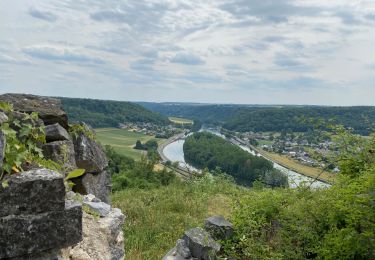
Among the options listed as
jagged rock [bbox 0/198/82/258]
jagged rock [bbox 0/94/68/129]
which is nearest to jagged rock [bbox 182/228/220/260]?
jagged rock [bbox 0/94/68/129]

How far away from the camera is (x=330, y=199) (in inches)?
330

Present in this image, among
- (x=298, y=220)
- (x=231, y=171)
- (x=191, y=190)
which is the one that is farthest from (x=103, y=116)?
(x=298, y=220)

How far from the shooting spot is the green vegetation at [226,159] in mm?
45325

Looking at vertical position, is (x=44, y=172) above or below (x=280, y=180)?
above

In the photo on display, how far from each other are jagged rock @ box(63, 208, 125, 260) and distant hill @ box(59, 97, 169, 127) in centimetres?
11611

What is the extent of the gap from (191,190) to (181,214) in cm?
393

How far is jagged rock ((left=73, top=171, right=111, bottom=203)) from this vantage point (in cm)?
746

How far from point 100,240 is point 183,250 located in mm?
4237

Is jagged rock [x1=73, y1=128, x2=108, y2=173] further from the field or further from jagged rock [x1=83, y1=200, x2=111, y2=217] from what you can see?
the field

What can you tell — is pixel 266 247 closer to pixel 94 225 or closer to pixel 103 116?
pixel 94 225

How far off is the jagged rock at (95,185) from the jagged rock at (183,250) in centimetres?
204

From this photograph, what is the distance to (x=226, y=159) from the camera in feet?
198

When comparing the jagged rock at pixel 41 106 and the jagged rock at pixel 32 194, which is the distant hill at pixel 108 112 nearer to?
the jagged rock at pixel 41 106

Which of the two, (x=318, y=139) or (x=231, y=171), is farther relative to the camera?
(x=231, y=171)
